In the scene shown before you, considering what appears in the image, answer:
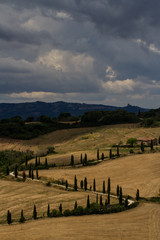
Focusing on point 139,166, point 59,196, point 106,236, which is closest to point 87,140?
point 139,166

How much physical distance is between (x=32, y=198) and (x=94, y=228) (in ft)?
65.0

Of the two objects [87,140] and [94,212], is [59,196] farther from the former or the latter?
[87,140]

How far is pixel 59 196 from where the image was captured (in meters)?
53.2

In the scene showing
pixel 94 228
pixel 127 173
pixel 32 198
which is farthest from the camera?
pixel 127 173

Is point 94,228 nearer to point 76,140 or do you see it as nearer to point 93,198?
point 93,198

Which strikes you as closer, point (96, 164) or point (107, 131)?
Answer: point (96, 164)

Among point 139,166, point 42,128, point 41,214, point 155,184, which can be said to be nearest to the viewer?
point 41,214

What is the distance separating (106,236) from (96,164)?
47.5m

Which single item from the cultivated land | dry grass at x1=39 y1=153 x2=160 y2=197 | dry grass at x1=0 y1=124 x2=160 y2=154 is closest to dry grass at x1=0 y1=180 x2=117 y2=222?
the cultivated land

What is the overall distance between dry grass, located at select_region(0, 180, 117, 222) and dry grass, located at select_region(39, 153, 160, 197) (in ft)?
29.0

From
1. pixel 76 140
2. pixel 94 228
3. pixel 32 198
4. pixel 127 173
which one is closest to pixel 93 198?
pixel 32 198

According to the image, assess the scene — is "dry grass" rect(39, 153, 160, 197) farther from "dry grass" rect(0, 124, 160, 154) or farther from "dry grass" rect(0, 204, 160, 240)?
"dry grass" rect(0, 124, 160, 154)

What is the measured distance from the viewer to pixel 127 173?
71.6m

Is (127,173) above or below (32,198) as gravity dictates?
above
